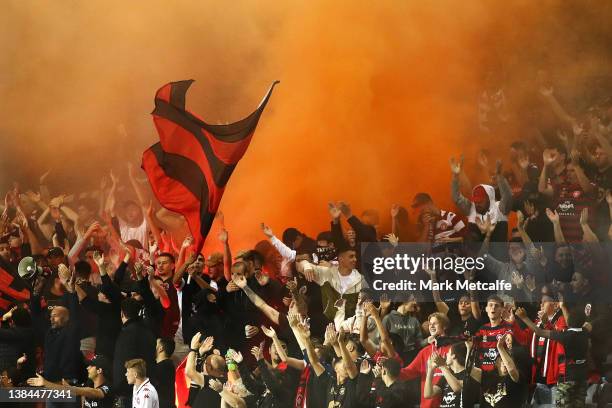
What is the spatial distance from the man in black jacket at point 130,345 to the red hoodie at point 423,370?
199 cm

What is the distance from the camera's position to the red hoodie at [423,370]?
35.6ft

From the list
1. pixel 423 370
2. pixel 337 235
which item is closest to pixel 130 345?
pixel 337 235

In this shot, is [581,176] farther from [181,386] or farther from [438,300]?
[181,386]

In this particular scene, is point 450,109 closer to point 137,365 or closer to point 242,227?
point 242,227

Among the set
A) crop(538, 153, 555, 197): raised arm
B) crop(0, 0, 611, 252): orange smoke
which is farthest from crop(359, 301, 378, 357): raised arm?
crop(538, 153, 555, 197): raised arm

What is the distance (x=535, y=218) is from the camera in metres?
11.0

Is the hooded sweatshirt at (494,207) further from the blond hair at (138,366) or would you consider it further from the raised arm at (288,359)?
the blond hair at (138,366)

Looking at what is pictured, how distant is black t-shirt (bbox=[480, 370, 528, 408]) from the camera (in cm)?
1086

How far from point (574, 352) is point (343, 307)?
5.96ft

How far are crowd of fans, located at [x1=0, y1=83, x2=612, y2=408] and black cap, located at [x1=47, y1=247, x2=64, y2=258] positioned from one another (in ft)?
0.07

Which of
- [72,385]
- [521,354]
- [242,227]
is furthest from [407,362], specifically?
[72,385]

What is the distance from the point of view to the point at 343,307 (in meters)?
11.0

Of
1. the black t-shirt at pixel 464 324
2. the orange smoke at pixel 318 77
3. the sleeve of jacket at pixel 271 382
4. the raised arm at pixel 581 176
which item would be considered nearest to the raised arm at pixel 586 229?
the raised arm at pixel 581 176

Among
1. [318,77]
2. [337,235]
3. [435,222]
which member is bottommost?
[337,235]
